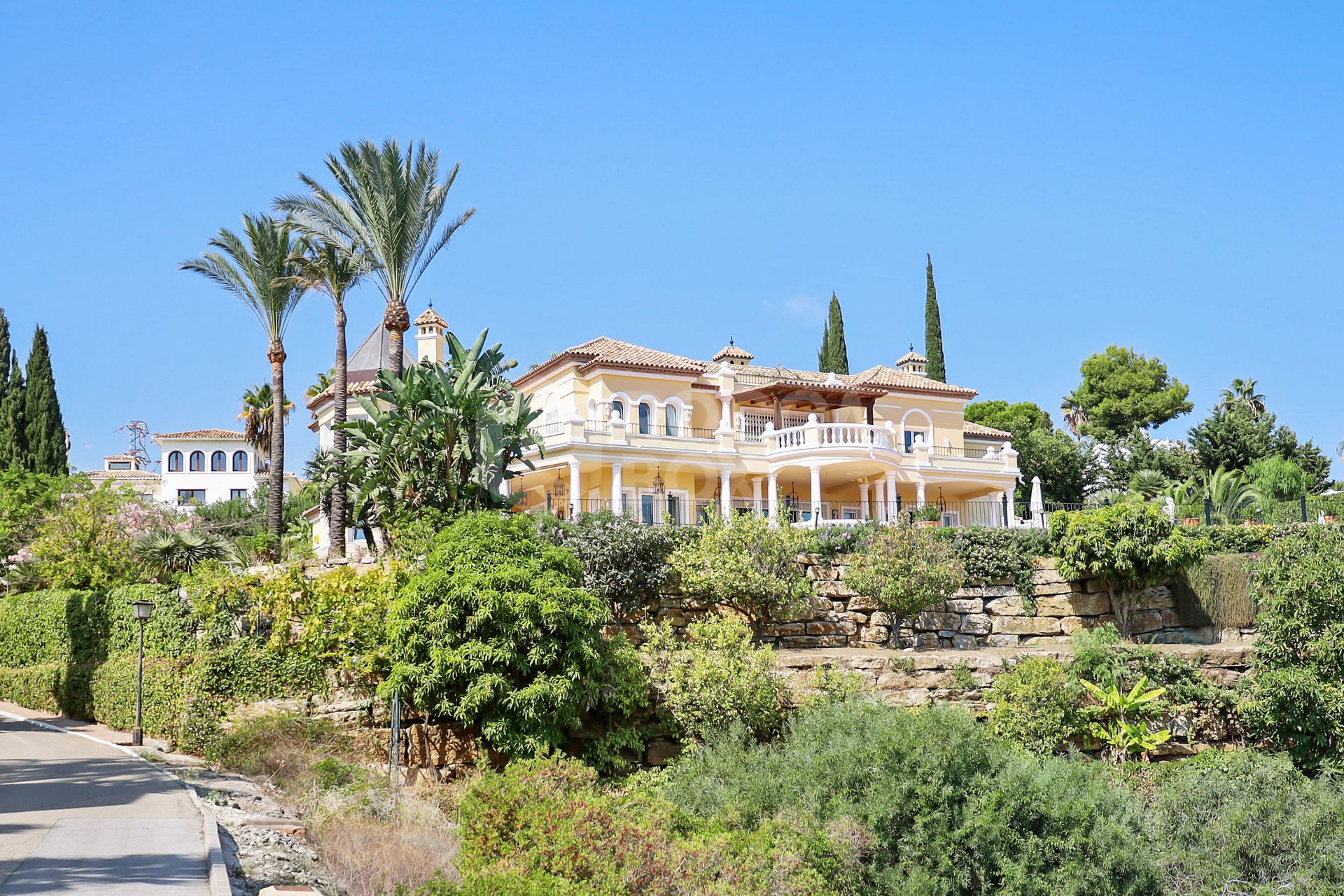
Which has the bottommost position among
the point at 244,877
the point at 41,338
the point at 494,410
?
the point at 244,877

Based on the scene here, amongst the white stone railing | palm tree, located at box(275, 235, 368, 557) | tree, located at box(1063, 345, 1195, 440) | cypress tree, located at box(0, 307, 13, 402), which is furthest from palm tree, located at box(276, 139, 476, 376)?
tree, located at box(1063, 345, 1195, 440)

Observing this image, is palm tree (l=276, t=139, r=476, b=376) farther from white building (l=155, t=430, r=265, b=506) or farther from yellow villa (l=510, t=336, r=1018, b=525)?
white building (l=155, t=430, r=265, b=506)

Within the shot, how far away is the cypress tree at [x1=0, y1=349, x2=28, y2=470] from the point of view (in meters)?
42.8

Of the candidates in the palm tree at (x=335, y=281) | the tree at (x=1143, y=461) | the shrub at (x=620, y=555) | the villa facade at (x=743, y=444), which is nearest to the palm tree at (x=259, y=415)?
the villa facade at (x=743, y=444)

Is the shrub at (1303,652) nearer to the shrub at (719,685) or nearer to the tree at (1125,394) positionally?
the shrub at (719,685)

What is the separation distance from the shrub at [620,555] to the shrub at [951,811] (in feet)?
22.3

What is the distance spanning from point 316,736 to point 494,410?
322 inches

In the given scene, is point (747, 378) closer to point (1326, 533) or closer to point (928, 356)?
point (928, 356)

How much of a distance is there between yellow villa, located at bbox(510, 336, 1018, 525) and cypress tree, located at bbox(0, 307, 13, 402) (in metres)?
21.8

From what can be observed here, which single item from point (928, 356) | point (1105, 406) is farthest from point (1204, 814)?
point (1105, 406)

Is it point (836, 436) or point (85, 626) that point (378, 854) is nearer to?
point (85, 626)

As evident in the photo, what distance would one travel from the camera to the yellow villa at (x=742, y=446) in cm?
3441

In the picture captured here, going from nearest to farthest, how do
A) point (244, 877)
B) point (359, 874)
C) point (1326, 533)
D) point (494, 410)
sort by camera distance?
point (244, 877) < point (359, 874) < point (1326, 533) < point (494, 410)

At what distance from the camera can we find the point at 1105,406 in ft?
193
